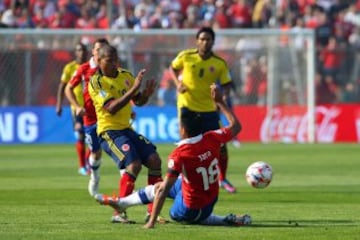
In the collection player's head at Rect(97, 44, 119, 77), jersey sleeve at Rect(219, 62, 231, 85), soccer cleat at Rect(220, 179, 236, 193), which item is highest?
player's head at Rect(97, 44, 119, 77)

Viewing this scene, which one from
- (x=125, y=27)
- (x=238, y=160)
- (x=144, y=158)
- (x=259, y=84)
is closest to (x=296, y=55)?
(x=259, y=84)

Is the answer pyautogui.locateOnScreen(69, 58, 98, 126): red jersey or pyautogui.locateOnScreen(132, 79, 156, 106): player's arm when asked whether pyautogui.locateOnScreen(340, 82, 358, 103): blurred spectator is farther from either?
pyautogui.locateOnScreen(132, 79, 156, 106): player's arm

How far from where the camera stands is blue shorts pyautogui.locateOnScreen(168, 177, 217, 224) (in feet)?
43.2

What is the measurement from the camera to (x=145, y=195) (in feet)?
43.1

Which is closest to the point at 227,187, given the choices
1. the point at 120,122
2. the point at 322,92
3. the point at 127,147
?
the point at 120,122

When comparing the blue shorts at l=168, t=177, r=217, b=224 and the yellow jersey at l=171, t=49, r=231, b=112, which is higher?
the yellow jersey at l=171, t=49, r=231, b=112

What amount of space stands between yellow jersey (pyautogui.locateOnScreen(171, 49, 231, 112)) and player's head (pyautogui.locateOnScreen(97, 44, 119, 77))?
14.1 ft

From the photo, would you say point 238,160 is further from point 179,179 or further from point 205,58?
point 179,179

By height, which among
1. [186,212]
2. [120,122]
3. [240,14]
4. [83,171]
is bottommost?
[83,171]

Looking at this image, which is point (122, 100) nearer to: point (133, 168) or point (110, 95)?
point (110, 95)

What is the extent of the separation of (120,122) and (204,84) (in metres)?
4.37

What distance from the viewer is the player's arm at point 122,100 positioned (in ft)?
43.6


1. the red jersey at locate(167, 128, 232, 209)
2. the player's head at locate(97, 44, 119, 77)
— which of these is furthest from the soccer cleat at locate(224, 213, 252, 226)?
the player's head at locate(97, 44, 119, 77)

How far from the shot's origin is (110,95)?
1426 centimetres
